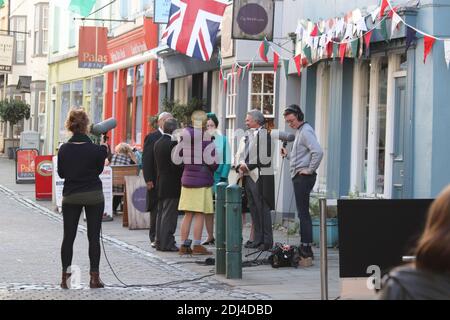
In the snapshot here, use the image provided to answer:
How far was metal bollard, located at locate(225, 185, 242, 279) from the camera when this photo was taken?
35.3 ft

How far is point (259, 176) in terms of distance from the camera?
13.7 m

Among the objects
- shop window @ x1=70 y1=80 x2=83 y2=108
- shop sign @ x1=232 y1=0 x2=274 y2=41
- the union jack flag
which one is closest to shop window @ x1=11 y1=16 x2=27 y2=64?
shop window @ x1=70 y1=80 x2=83 y2=108

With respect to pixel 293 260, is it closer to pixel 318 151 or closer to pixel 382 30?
pixel 318 151

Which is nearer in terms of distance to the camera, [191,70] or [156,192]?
[156,192]

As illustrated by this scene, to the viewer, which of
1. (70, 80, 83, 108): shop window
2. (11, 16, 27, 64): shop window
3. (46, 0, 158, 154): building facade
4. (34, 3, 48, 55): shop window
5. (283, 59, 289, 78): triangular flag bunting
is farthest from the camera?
(11, 16, 27, 64): shop window

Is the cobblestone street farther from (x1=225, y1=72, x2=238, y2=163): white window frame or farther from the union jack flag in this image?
the union jack flag

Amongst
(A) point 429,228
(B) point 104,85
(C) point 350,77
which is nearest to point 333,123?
(C) point 350,77

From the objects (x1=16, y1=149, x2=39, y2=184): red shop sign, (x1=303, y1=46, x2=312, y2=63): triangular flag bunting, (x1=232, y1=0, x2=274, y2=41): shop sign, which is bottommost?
(x1=16, y1=149, x2=39, y2=184): red shop sign

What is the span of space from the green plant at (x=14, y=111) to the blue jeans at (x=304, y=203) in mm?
37914

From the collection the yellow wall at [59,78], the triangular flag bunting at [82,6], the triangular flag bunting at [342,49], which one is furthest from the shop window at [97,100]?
the triangular flag bunting at [342,49]

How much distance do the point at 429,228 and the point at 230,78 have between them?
17192 millimetres

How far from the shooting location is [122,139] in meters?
31.7

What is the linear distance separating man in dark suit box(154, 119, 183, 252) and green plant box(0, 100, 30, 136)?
3644 cm

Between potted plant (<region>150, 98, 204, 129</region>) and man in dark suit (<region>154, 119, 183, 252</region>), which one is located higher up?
potted plant (<region>150, 98, 204, 129</region>)
